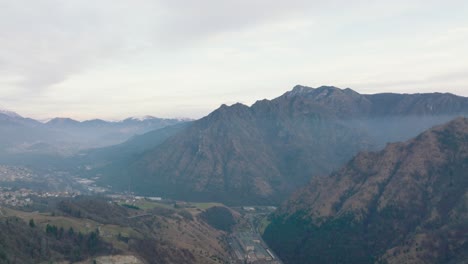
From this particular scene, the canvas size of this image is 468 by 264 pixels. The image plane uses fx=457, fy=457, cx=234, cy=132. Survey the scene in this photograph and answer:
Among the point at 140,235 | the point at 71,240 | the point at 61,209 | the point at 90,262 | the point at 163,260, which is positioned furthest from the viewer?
the point at 61,209

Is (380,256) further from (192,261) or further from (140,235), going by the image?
(140,235)

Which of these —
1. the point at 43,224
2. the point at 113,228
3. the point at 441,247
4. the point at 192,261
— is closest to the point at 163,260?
the point at 192,261

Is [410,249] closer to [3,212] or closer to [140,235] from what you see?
[140,235]

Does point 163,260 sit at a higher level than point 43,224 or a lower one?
lower

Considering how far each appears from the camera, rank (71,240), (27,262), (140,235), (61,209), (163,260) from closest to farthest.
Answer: (27,262) < (71,240) < (163,260) < (140,235) < (61,209)

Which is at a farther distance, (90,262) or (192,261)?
(192,261)

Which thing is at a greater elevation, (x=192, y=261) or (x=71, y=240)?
(x=71, y=240)

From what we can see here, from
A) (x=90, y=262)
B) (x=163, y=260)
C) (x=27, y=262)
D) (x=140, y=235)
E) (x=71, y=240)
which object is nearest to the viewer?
(x=27, y=262)

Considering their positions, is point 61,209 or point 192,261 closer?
point 192,261

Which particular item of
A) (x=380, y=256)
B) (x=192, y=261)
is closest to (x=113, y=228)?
(x=192, y=261)
